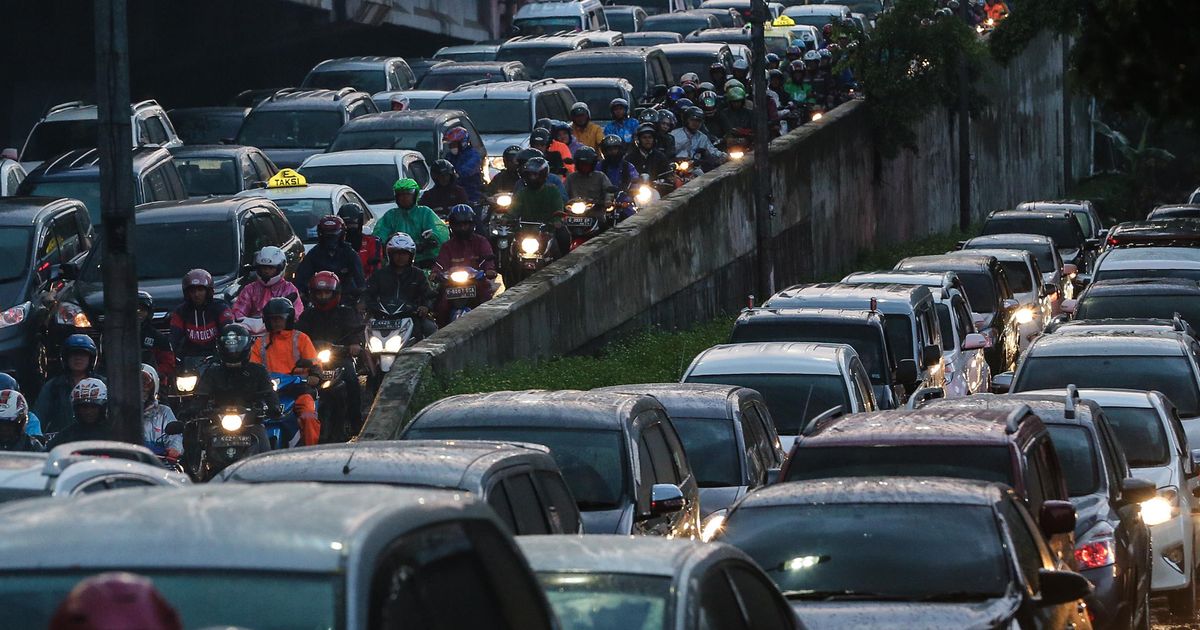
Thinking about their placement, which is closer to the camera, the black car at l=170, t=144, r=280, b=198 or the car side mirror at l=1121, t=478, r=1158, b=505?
the car side mirror at l=1121, t=478, r=1158, b=505

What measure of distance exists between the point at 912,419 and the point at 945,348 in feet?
35.5

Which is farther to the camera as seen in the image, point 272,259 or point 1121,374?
point 272,259

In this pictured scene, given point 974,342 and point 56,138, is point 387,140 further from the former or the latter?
point 974,342

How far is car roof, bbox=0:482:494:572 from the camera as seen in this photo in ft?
14.6

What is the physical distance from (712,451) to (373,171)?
43.1ft

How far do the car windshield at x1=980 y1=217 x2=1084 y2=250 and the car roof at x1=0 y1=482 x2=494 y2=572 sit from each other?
3262 centimetres

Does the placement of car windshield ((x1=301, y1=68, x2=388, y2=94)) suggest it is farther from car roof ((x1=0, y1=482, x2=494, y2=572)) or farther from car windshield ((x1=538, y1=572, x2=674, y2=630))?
car roof ((x1=0, y1=482, x2=494, y2=572))

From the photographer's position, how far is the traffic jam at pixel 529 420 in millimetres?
4688

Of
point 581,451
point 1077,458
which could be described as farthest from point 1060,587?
point 1077,458

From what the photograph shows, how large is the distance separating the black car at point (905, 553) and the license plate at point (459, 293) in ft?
35.7

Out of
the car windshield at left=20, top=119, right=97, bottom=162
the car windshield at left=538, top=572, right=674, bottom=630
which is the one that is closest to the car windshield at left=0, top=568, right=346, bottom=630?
the car windshield at left=538, top=572, right=674, bottom=630

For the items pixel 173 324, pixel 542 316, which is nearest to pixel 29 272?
pixel 173 324

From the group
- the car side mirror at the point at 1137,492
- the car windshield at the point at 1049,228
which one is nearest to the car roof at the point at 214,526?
the car side mirror at the point at 1137,492

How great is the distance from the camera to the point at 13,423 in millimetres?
13648
